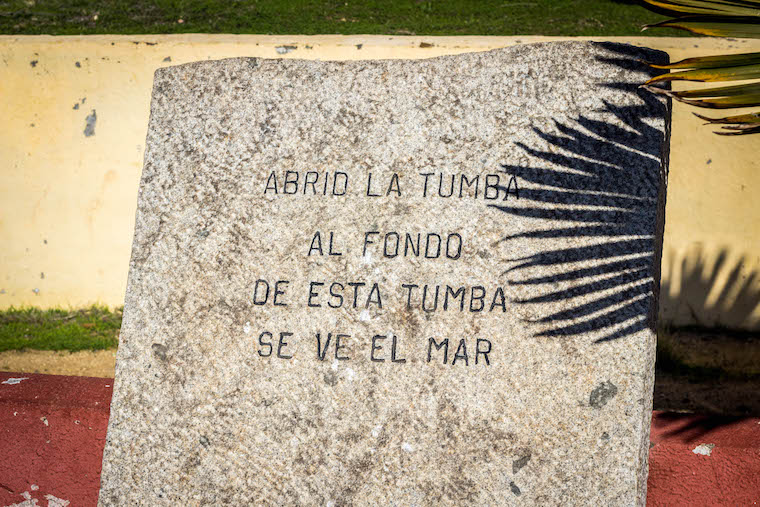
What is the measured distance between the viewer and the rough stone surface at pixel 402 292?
1.87 metres

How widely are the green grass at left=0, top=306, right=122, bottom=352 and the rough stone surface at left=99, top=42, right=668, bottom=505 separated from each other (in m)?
1.57

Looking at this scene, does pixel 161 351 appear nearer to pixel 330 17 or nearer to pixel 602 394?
pixel 602 394

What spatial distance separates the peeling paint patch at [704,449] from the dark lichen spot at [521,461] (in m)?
0.60

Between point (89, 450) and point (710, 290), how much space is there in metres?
3.02

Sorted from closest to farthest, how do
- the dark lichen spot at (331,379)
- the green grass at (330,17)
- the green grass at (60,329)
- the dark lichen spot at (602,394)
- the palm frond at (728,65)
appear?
the palm frond at (728,65) < the dark lichen spot at (602,394) < the dark lichen spot at (331,379) < the green grass at (60,329) < the green grass at (330,17)

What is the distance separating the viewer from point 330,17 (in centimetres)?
410

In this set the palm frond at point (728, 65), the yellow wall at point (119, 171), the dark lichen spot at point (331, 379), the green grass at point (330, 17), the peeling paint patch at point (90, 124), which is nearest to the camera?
the palm frond at point (728, 65)

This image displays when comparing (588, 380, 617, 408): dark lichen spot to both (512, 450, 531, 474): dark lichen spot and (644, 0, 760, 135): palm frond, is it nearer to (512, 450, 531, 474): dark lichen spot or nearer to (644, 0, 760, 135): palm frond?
(512, 450, 531, 474): dark lichen spot

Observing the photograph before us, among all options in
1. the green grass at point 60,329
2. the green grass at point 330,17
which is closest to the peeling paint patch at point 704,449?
the green grass at point 330,17

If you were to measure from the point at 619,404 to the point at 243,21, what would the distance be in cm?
331

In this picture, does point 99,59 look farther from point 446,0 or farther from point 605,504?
point 605,504

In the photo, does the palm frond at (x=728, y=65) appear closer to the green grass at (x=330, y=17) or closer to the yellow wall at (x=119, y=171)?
the yellow wall at (x=119, y=171)

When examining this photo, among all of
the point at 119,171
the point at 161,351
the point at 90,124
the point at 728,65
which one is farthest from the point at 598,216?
the point at 90,124

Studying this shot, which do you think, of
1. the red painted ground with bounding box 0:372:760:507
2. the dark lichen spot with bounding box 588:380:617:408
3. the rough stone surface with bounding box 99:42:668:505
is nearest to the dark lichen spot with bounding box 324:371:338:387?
the rough stone surface with bounding box 99:42:668:505
